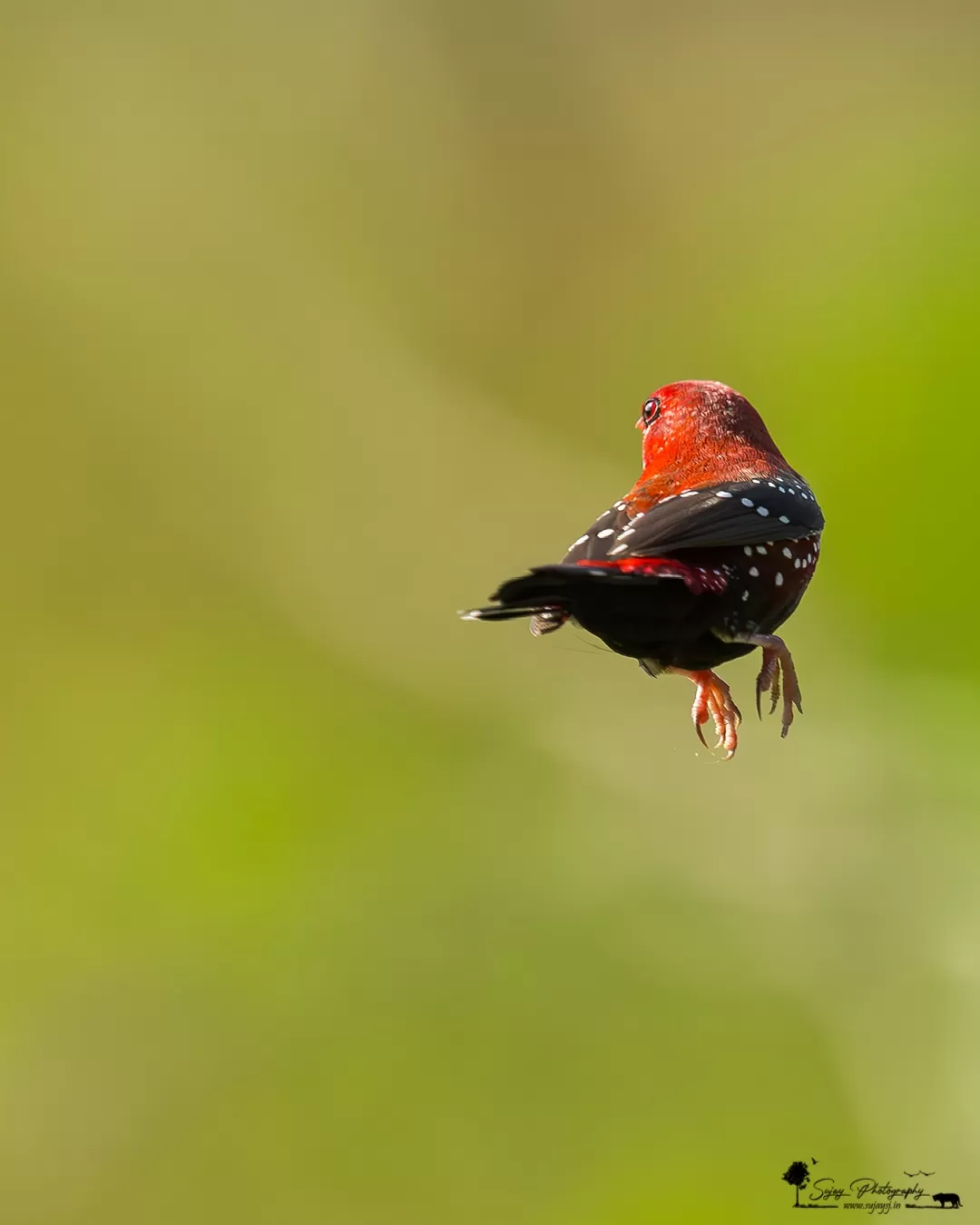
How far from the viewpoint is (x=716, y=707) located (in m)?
2.75

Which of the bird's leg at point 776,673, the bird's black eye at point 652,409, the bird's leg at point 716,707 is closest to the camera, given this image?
the bird's leg at point 776,673

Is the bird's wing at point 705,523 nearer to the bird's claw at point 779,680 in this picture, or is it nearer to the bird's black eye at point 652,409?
the bird's claw at point 779,680

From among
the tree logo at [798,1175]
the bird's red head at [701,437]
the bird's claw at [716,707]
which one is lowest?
Result: the tree logo at [798,1175]

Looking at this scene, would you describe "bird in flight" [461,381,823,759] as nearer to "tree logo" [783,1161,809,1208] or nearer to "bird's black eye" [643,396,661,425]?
"bird's black eye" [643,396,661,425]

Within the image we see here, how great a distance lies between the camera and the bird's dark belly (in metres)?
2.39

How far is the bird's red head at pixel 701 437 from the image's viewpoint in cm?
312

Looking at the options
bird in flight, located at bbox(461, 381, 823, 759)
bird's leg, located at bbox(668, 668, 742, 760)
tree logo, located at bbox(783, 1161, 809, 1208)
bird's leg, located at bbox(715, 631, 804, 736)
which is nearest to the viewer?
bird in flight, located at bbox(461, 381, 823, 759)

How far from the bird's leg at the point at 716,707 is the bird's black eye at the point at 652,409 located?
3.20ft

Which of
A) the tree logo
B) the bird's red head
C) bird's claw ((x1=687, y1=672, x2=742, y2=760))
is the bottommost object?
the tree logo

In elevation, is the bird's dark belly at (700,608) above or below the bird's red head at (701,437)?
below

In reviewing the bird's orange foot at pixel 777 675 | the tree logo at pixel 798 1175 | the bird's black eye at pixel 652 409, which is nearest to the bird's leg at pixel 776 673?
the bird's orange foot at pixel 777 675

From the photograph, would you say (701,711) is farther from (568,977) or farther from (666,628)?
(568,977)

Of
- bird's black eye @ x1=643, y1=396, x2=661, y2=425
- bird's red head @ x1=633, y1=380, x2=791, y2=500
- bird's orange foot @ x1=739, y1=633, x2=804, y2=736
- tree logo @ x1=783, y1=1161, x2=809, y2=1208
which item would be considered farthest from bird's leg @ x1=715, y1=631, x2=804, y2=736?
tree logo @ x1=783, y1=1161, x2=809, y2=1208

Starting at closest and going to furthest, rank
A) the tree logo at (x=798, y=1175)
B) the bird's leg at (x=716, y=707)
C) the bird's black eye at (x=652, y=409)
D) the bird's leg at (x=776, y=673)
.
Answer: the bird's leg at (x=776, y=673) → the bird's leg at (x=716, y=707) → the bird's black eye at (x=652, y=409) → the tree logo at (x=798, y=1175)
